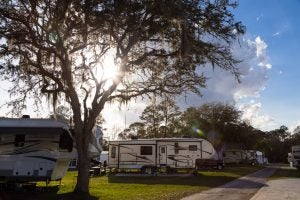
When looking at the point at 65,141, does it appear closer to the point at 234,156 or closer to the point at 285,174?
the point at 285,174

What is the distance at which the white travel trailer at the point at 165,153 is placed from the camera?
35.5 meters

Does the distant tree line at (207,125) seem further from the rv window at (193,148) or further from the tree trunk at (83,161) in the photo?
the tree trunk at (83,161)

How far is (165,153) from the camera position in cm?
3581

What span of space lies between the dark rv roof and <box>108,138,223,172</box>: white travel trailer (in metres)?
17.9

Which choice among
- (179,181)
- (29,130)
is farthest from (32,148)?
(179,181)

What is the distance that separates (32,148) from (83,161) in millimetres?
2944

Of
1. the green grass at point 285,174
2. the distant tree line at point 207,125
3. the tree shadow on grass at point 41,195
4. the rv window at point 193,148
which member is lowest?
the tree shadow on grass at point 41,195

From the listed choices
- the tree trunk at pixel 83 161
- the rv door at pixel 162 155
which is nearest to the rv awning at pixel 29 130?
the tree trunk at pixel 83 161

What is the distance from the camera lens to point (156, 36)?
17141 millimetres

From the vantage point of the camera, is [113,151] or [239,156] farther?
[239,156]

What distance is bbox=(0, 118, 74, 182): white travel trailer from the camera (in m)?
18.4

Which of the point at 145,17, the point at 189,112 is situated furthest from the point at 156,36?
the point at 189,112

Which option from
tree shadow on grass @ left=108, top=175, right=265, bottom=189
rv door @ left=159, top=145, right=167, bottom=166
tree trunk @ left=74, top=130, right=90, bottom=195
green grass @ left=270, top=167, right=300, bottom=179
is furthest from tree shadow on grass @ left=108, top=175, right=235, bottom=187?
tree trunk @ left=74, top=130, right=90, bottom=195

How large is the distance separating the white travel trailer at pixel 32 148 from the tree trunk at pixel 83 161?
4.01 ft
